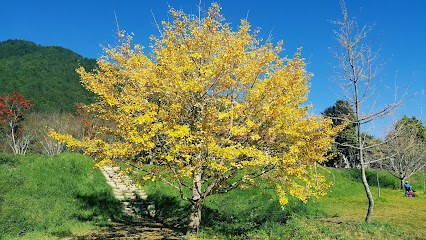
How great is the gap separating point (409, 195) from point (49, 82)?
211 ft

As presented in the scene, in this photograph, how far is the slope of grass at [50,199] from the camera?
8.05 meters

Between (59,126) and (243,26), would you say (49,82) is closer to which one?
(59,126)

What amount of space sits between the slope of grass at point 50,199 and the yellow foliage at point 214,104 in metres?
2.23

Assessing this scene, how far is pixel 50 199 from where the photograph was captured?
395 inches

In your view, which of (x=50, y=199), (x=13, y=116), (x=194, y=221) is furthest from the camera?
(x=13, y=116)

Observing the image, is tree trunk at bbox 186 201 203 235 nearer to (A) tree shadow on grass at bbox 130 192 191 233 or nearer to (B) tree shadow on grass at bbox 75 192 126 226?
(A) tree shadow on grass at bbox 130 192 191 233

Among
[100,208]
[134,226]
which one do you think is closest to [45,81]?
[100,208]

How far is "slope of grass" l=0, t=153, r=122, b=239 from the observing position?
317 inches

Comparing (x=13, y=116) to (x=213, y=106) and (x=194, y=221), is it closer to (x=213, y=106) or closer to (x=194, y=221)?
(x=194, y=221)

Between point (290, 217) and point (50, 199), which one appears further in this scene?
point (50, 199)

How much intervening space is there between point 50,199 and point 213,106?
7.78 m

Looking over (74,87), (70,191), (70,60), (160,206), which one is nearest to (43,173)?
(70,191)

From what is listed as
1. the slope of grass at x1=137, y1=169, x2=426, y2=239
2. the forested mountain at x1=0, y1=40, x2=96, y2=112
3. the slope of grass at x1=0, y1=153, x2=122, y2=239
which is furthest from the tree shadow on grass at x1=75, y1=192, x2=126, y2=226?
the forested mountain at x1=0, y1=40, x2=96, y2=112

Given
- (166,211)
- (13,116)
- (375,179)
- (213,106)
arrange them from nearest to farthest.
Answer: (213,106) → (166,211) → (375,179) → (13,116)
